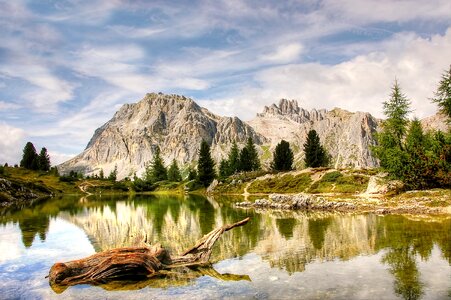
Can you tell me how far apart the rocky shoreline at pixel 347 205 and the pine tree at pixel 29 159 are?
521 ft

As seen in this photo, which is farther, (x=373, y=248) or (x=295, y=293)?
(x=373, y=248)

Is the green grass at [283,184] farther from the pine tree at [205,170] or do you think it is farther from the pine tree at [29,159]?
the pine tree at [29,159]

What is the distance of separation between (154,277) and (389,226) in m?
26.0

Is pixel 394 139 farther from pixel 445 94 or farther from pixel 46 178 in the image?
pixel 46 178

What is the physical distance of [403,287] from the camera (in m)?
16.7

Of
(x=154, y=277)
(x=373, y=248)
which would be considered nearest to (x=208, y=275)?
(x=154, y=277)

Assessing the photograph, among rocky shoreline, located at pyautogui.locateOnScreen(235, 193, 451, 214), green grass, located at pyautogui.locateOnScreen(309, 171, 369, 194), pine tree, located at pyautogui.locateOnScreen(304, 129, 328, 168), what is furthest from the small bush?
pine tree, located at pyautogui.locateOnScreen(304, 129, 328, 168)

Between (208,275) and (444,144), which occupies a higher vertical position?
(444,144)

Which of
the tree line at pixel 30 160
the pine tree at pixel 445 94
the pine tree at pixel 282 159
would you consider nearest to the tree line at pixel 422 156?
the pine tree at pixel 445 94

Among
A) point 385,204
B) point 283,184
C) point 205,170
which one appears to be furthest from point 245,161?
point 385,204

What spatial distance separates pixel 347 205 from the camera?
187 feet

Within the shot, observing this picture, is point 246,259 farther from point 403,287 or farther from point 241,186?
point 241,186

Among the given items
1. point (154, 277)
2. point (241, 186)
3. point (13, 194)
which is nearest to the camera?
point (154, 277)

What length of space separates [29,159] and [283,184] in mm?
149596
